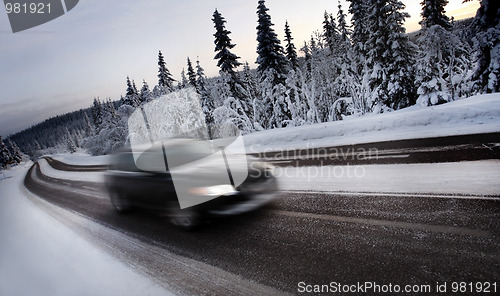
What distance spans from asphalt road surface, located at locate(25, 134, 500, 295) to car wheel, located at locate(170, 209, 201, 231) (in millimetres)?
162

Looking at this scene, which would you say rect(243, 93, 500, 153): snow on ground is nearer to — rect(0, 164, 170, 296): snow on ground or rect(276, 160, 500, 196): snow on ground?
rect(276, 160, 500, 196): snow on ground

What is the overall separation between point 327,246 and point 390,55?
2279cm

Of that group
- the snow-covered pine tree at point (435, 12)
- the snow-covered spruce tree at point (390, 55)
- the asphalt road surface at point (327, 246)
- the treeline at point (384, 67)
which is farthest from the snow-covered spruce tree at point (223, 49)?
the asphalt road surface at point (327, 246)

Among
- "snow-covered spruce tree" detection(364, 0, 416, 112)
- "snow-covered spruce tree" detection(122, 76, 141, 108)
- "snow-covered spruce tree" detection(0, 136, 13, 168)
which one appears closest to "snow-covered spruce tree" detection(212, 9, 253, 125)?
"snow-covered spruce tree" detection(364, 0, 416, 112)

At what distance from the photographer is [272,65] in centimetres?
2350

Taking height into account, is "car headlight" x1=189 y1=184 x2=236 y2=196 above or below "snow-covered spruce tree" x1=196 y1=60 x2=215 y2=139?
below

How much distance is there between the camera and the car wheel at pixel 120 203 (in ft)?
22.2

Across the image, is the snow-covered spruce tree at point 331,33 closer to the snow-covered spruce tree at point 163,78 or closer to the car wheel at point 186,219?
the snow-covered spruce tree at point 163,78

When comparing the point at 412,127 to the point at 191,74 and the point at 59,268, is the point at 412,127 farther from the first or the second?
the point at 191,74

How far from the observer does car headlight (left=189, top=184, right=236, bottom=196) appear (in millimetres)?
4617

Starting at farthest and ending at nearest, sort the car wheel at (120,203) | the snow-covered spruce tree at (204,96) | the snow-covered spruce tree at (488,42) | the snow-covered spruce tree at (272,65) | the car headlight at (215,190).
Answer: the snow-covered spruce tree at (204,96)
the snow-covered spruce tree at (272,65)
the snow-covered spruce tree at (488,42)
the car wheel at (120,203)
the car headlight at (215,190)

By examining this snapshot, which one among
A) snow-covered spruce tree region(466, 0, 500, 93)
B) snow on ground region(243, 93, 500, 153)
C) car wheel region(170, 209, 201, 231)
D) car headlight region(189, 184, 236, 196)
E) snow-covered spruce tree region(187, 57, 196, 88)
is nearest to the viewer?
car headlight region(189, 184, 236, 196)

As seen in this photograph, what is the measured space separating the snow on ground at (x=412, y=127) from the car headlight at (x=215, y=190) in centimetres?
615

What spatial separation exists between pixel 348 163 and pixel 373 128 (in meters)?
3.88
